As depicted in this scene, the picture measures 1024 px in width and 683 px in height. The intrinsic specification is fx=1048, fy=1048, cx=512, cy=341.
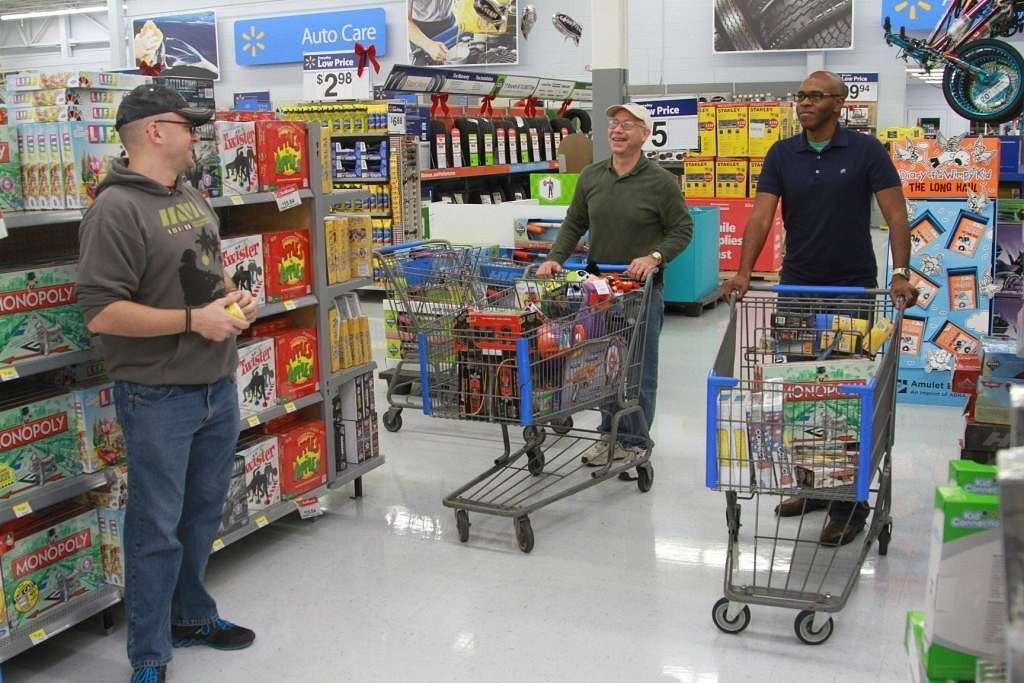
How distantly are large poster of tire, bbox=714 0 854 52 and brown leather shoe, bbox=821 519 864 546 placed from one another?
1667cm

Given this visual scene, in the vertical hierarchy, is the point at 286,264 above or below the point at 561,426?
above

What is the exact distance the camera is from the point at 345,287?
458cm

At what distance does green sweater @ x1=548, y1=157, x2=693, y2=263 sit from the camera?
16.1 ft

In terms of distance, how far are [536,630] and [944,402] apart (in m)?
3.79

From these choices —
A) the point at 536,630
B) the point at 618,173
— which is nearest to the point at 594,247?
the point at 618,173

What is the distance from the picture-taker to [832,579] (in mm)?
3859

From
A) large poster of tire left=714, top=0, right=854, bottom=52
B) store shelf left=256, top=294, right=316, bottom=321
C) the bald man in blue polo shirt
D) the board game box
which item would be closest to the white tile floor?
the bald man in blue polo shirt

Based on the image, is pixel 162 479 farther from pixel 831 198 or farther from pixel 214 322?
pixel 831 198

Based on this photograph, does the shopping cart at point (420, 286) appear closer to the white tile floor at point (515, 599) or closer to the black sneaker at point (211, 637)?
the white tile floor at point (515, 599)

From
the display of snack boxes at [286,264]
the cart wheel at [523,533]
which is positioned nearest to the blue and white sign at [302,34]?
the display of snack boxes at [286,264]

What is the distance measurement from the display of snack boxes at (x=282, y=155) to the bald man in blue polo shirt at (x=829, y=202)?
70.1 inches

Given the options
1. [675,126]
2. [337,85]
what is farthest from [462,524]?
[337,85]

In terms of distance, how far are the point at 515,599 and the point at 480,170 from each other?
803 centimetres

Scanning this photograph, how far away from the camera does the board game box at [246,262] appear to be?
3907 millimetres
